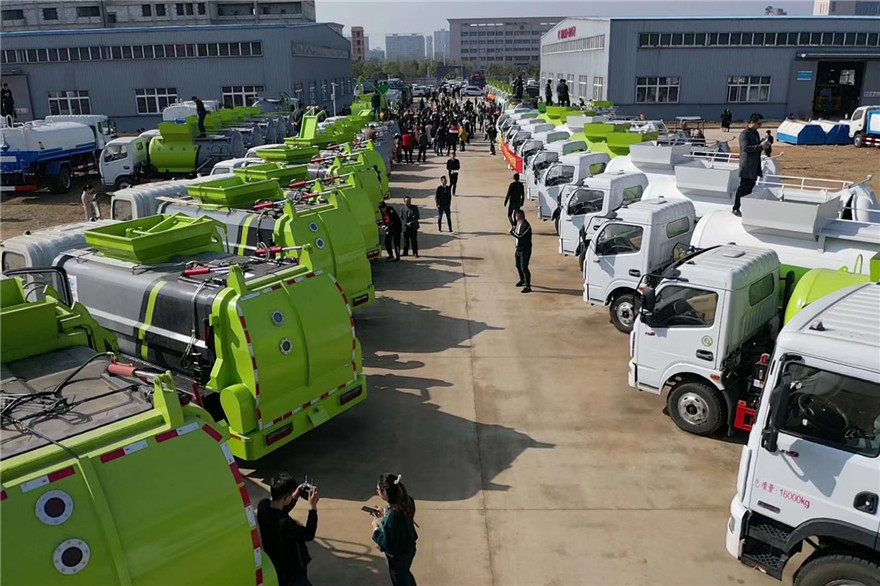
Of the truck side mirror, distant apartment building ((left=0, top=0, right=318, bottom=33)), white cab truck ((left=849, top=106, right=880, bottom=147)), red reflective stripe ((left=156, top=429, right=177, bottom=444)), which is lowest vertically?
the truck side mirror

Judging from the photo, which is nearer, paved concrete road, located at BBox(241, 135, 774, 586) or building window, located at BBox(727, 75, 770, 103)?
paved concrete road, located at BBox(241, 135, 774, 586)

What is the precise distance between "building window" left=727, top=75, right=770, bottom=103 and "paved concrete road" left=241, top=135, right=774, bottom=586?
42.3 metres

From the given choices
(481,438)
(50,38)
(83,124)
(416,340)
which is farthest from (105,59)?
(481,438)

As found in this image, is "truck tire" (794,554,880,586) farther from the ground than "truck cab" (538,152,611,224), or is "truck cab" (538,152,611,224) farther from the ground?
"truck cab" (538,152,611,224)

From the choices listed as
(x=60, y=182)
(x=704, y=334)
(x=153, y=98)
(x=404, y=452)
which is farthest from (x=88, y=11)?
Result: (x=704, y=334)

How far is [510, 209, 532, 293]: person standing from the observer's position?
13.9 meters

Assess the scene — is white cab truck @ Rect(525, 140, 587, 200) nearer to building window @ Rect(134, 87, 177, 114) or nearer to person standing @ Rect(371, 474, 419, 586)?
person standing @ Rect(371, 474, 419, 586)

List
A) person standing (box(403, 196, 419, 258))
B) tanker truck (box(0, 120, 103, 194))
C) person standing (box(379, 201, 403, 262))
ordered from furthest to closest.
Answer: tanker truck (box(0, 120, 103, 194)) → person standing (box(403, 196, 419, 258)) → person standing (box(379, 201, 403, 262))

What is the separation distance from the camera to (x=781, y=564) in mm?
5496

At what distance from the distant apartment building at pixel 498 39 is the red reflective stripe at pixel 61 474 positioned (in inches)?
7162

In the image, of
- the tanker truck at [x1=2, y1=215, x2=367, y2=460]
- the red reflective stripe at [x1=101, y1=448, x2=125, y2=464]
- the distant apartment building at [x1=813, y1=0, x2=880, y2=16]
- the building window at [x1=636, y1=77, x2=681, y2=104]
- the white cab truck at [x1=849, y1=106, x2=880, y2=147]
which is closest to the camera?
the red reflective stripe at [x1=101, y1=448, x2=125, y2=464]

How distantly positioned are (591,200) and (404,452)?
30.7 feet

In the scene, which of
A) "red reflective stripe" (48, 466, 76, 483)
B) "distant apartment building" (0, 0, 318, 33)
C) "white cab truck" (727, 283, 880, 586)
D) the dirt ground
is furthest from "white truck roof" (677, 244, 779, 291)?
"distant apartment building" (0, 0, 318, 33)

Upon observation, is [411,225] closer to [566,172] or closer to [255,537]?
[566,172]
